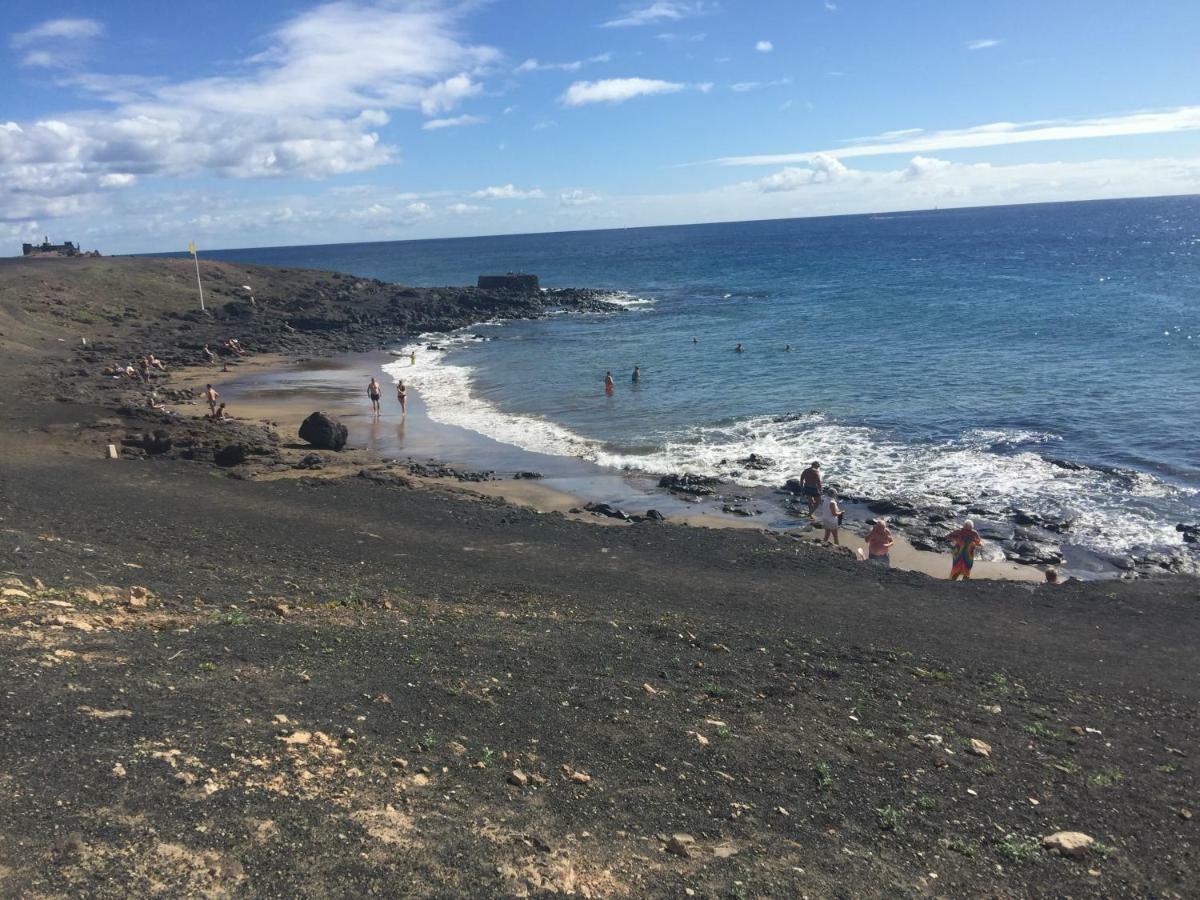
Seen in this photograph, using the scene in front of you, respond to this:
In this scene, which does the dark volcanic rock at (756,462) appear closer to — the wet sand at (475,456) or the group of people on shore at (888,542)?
the wet sand at (475,456)

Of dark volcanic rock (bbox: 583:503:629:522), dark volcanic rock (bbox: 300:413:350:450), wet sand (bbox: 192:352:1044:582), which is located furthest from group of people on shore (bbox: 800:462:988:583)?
dark volcanic rock (bbox: 300:413:350:450)

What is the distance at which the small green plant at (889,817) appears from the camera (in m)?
8.35

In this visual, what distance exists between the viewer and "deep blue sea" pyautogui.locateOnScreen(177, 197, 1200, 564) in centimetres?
2509

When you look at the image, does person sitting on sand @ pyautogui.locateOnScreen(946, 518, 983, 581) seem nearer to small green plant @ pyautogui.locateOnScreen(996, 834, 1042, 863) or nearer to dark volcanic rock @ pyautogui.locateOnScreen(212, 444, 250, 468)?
small green plant @ pyautogui.locateOnScreen(996, 834, 1042, 863)

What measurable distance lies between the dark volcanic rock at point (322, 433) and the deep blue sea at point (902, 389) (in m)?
6.25

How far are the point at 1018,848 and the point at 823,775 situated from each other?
1900mm

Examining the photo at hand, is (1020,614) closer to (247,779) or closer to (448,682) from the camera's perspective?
(448,682)

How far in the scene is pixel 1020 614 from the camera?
1538 cm

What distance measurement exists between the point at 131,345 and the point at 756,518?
40650 mm

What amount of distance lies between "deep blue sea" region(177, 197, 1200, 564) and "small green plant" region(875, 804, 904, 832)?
557 inches

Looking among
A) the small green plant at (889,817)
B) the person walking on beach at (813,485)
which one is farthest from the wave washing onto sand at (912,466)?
the small green plant at (889,817)

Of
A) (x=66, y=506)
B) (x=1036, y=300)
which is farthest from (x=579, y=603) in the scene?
(x=1036, y=300)

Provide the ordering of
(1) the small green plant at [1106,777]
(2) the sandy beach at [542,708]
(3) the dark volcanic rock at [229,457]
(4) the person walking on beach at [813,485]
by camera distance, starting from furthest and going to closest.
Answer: (3) the dark volcanic rock at [229,457] < (4) the person walking on beach at [813,485] < (1) the small green plant at [1106,777] < (2) the sandy beach at [542,708]

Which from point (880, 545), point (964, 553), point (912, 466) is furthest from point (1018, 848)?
point (912, 466)
